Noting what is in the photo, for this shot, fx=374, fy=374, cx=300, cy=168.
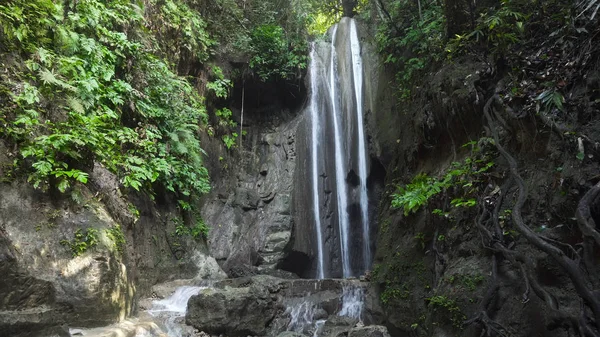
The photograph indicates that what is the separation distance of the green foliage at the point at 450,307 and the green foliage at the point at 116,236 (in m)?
4.68

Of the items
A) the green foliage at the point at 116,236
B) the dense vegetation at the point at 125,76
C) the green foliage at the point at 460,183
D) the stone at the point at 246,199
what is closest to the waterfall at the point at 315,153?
the dense vegetation at the point at 125,76

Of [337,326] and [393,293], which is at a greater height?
[393,293]

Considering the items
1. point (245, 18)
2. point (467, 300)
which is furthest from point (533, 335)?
point (245, 18)

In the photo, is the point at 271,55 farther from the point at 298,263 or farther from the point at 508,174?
the point at 508,174

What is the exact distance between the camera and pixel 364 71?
44.8ft

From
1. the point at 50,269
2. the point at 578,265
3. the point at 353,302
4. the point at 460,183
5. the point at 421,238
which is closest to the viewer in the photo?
the point at 578,265

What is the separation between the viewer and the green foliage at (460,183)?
18.0ft

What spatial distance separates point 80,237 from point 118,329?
136cm

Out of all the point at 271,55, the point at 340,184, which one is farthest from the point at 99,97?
the point at 340,184

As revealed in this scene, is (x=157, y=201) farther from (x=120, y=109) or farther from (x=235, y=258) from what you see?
(x=235, y=258)

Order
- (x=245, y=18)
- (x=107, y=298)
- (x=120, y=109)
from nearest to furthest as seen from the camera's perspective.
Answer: (x=107, y=298) < (x=120, y=109) < (x=245, y=18)

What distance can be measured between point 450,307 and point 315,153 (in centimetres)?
888

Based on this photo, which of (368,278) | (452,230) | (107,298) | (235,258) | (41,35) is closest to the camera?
(107,298)

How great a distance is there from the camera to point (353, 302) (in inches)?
292
